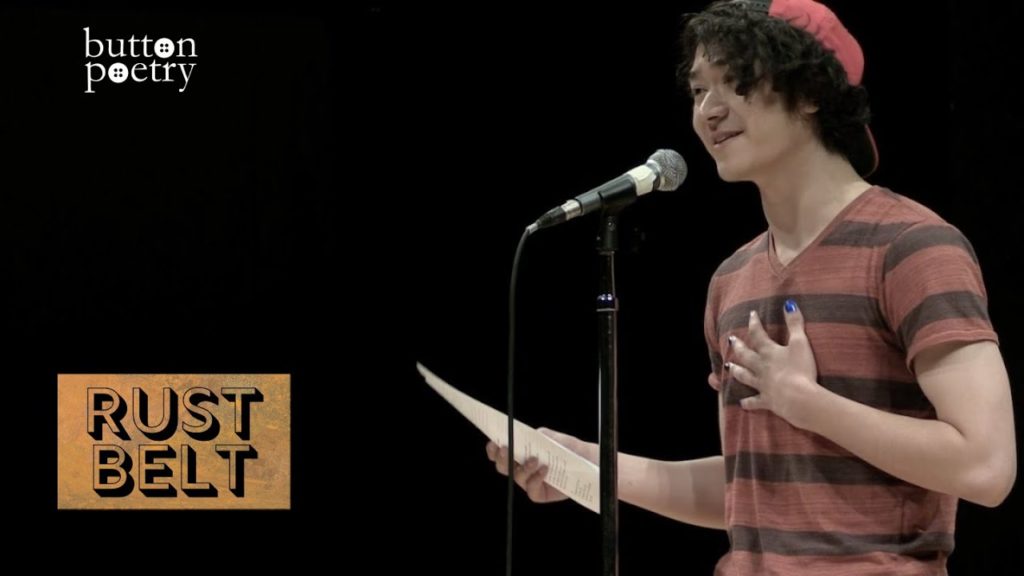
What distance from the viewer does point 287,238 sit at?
111 inches

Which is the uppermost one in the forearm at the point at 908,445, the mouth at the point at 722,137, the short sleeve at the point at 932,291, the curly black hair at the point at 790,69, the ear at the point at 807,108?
the curly black hair at the point at 790,69

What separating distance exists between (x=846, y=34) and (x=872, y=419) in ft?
1.86

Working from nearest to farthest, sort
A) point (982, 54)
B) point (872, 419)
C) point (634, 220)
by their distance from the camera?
point (872, 419) < point (982, 54) < point (634, 220)

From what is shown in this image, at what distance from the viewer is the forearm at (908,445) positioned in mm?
1299

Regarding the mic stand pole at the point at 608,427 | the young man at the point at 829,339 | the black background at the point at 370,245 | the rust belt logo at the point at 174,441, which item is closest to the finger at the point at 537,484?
the young man at the point at 829,339

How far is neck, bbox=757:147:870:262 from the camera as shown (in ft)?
4.98

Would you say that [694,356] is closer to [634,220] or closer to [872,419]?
[634,220]

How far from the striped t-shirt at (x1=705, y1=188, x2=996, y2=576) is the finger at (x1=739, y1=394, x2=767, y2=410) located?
0.03 metres

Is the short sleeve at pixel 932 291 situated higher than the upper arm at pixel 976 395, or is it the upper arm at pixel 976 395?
the short sleeve at pixel 932 291

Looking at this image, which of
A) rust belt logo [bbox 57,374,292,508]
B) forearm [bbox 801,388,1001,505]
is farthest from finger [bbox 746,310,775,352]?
rust belt logo [bbox 57,374,292,508]

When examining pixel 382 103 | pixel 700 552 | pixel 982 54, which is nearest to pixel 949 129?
pixel 982 54

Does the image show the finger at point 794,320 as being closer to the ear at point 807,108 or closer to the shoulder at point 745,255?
the shoulder at point 745,255

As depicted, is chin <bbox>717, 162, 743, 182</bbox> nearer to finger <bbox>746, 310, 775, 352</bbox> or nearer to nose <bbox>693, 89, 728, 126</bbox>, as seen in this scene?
nose <bbox>693, 89, 728, 126</bbox>

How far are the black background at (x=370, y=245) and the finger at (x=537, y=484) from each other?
1.04 metres
